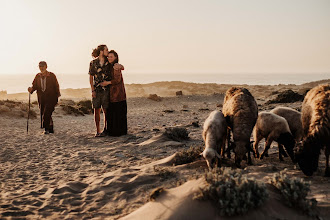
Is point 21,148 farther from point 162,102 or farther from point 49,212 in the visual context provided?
point 162,102

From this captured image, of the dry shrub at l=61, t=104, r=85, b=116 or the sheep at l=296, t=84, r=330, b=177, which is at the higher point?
the sheep at l=296, t=84, r=330, b=177

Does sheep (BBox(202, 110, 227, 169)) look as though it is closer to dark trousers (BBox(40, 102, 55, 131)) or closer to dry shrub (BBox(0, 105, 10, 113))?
dark trousers (BBox(40, 102, 55, 131))

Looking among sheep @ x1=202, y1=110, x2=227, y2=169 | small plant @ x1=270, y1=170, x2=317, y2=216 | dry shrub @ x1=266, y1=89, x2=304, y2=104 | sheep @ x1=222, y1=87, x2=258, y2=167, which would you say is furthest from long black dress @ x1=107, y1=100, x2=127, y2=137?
dry shrub @ x1=266, y1=89, x2=304, y2=104

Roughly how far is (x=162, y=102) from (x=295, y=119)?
23.6m

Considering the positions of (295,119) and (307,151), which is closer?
(307,151)

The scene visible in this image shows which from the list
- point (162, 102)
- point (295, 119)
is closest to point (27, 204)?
point (295, 119)

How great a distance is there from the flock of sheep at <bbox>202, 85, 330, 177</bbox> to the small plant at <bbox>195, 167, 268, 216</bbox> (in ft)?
5.03

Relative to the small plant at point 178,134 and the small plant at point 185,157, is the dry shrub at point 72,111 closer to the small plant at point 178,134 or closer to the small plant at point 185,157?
the small plant at point 178,134

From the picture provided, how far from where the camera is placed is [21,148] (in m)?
9.72

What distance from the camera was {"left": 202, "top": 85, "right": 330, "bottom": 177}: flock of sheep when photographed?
213 inches

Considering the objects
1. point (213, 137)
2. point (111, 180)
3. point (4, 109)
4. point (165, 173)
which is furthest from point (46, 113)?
point (213, 137)

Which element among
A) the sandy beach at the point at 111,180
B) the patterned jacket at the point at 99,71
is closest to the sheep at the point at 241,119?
the sandy beach at the point at 111,180

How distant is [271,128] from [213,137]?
5.91 feet

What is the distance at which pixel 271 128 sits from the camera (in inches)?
273
